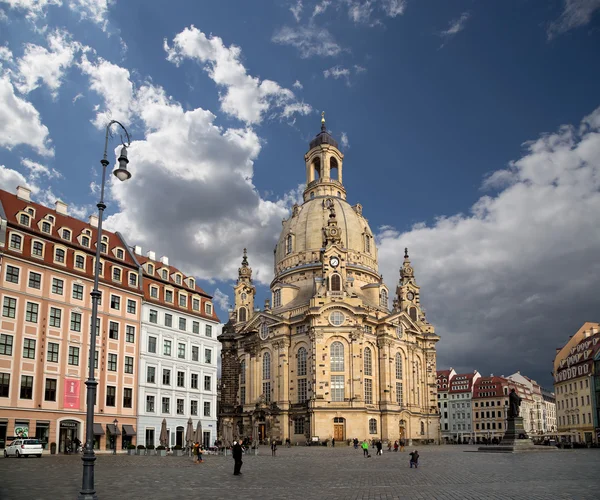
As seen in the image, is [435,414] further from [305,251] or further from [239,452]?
[239,452]

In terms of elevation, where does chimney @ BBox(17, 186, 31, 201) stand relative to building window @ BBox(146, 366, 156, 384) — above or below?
above

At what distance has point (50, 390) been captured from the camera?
51000 millimetres

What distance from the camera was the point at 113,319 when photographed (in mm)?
57500

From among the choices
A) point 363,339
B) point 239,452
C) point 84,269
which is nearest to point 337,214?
point 363,339

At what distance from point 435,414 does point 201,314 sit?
61.6 metres

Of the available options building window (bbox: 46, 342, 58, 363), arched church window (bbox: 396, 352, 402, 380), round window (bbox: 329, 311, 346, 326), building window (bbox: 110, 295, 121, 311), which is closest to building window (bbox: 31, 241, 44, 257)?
building window (bbox: 46, 342, 58, 363)

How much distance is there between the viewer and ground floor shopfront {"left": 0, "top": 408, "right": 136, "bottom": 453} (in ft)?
155

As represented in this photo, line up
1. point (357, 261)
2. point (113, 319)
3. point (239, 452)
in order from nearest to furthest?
point (239, 452), point (113, 319), point (357, 261)

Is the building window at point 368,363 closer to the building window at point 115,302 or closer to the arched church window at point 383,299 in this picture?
the arched church window at point 383,299

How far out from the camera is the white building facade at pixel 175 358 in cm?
6028

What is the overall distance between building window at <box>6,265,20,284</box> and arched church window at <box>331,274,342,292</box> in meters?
56.4

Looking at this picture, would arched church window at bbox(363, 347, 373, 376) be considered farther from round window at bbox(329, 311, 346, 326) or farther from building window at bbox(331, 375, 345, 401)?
round window at bbox(329, 311, 346, 326)

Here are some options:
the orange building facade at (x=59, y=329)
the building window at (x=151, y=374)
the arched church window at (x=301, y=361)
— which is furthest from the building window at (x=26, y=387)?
the arched church window at (x=301, y=361)

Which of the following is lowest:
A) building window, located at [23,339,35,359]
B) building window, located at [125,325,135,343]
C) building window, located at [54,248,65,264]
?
building window, located at [23,339,35,359]
